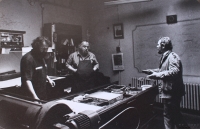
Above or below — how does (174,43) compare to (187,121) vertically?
above

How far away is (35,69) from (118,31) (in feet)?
12.6

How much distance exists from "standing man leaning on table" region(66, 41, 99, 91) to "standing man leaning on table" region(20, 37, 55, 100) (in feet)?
5.77

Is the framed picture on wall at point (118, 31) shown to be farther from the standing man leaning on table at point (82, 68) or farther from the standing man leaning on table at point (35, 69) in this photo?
the standing man leaning on table at point (35, 69)

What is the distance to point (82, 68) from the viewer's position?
4738 millimetres

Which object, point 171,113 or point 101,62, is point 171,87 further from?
point 101,62

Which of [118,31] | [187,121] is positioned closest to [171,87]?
[187,121]

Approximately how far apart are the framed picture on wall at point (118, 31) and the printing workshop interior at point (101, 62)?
1.3 inches

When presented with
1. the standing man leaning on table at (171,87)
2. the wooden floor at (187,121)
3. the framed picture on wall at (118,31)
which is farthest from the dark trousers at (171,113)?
the framed picture on wall at (118,31)

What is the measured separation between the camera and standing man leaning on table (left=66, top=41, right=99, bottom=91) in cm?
466

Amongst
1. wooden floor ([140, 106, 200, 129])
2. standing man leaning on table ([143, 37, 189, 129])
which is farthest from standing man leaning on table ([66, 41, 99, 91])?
standing man leaning on table ([143, 37, 189, 129])

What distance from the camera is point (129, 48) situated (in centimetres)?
585

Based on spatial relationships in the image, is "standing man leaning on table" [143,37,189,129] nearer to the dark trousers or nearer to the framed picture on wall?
the dark trousers

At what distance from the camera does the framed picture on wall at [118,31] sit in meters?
5.95

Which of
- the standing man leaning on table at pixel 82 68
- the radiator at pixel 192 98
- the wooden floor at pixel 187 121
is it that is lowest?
the wooden floor at pixel 187 121
